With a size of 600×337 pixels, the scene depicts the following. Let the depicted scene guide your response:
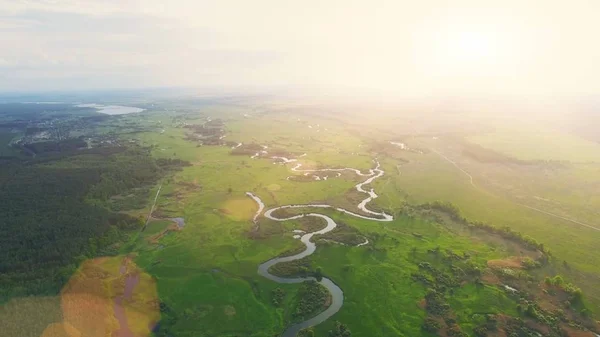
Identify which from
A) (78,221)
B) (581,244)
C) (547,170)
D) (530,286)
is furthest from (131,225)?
(547,170)

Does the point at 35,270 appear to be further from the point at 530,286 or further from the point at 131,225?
the point at 530,286

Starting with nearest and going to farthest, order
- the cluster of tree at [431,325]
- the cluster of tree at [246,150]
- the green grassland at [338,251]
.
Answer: the cluster of tree at [431,325]
the green grassland at [338,251]
the cluster of tree at [246,150]

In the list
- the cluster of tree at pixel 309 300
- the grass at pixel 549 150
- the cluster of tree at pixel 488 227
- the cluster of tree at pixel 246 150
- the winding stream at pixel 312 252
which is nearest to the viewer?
the winding stream at pixel 312 252

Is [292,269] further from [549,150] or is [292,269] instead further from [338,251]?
[549,150]

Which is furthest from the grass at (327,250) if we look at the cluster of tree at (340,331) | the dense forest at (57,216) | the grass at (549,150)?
the grass at (549,150)

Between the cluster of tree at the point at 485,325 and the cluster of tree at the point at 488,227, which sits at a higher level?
the cluster of tree at the point at 488,227

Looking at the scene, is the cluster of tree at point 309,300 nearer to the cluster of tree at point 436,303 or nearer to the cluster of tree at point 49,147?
the cluster of tree at point 436,303

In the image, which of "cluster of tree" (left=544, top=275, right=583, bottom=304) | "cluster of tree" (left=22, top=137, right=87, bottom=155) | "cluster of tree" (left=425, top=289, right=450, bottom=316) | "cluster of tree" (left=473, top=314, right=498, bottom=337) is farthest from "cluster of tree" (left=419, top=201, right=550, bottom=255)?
"cluster of tree" (left=22, top=137, right=87, bottom=155)
